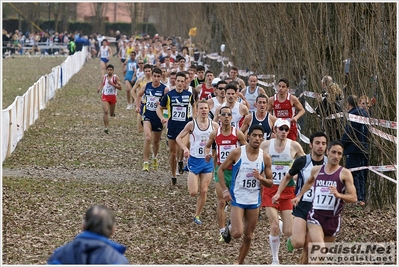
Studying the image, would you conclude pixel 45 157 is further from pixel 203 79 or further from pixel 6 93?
pixel 6 93

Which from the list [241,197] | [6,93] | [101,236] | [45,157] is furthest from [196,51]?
[101,236]

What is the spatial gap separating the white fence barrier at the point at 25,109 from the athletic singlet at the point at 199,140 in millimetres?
5477

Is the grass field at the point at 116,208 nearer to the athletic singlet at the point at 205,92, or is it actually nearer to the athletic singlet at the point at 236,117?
the athletic singlet at the point at 236,117

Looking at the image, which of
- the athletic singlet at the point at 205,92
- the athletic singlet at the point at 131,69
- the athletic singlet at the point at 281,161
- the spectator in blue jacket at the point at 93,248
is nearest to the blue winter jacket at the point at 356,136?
the athletic singlet at the point at 281,161

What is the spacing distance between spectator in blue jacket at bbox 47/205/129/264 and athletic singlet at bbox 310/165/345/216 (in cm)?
377

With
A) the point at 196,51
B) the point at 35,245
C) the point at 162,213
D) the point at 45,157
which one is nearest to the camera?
the point at 35,245

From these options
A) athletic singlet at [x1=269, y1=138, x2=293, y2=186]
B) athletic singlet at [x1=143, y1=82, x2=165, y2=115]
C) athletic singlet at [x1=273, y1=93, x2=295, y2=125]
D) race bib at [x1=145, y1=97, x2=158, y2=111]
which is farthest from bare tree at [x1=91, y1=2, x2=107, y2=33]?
athletic singlet at [x1=269, y1=138, x2=293, y2=186]

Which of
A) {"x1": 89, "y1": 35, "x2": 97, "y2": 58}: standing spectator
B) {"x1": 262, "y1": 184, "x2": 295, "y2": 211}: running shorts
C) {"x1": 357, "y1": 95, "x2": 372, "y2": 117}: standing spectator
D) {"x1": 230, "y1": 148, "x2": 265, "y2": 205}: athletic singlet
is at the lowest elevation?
{"x1": 262, "y1": 184, "x2": 295, "y2": 211}: running shorts

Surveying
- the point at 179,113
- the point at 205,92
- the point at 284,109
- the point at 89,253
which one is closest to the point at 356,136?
the point at 284,109

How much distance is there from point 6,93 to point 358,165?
23066 millimetres

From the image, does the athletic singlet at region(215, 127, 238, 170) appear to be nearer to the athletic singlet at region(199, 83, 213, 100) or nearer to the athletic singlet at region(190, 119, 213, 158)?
the athletic singlet at region(190, 119, 213, 158)

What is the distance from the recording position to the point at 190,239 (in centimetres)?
1240

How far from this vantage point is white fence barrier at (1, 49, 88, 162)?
1842 cm

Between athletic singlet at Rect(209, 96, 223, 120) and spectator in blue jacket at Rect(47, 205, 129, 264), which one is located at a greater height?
athletic singlet at Rect(209, 96, 223, 120)
